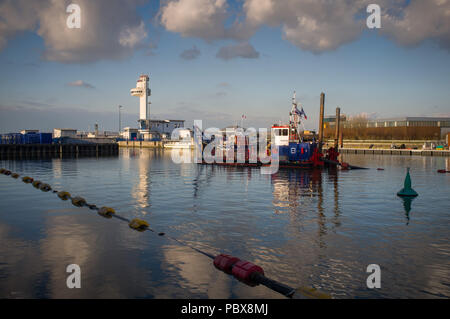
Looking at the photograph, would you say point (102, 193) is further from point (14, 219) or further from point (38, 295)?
point (38, 295)

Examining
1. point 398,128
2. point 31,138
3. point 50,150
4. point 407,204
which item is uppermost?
point 398,128

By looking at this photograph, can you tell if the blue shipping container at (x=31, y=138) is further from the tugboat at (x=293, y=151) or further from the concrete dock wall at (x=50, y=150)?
the tugboat at (x=293, y=151)

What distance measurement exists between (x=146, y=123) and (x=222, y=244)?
154785 millimetres

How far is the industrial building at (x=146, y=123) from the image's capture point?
503ft

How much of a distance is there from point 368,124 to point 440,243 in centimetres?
13731

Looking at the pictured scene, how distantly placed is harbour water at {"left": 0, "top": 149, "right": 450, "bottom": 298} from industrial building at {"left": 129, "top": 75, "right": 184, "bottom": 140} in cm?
13446

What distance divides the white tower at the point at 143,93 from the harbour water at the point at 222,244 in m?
155

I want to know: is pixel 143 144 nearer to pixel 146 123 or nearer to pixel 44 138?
pixel 146 123

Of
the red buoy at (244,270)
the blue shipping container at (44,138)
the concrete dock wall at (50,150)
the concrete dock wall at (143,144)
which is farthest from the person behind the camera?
the concrete dock wall at (143,144)

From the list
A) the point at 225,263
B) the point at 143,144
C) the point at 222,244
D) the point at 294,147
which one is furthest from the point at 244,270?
the point at 143,144

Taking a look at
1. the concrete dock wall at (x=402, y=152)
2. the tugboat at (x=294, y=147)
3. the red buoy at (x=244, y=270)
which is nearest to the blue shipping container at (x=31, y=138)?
the tugboat at (x=294, y=147)

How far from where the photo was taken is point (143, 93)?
174 m

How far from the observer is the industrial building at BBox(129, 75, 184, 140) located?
153 m
